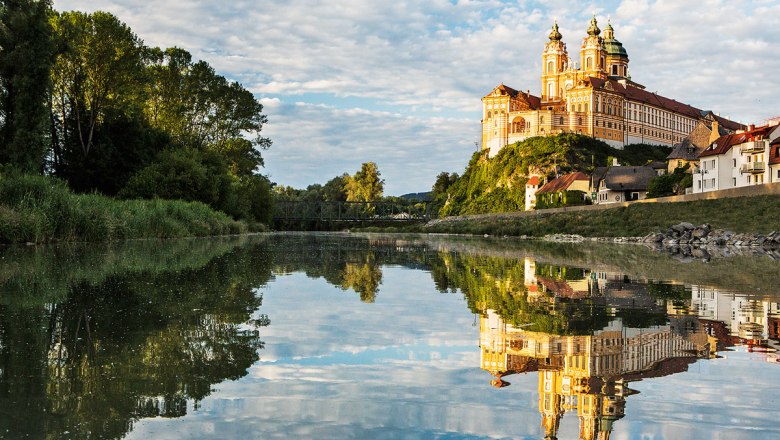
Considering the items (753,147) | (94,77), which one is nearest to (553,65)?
(753,147)

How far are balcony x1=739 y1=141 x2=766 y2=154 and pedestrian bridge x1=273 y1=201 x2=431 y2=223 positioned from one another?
6611 cm

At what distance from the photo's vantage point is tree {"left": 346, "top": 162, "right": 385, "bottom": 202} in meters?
146

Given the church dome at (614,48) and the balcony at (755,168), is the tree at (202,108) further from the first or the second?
the church dome at (614,48)

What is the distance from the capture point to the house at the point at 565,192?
86812 mm

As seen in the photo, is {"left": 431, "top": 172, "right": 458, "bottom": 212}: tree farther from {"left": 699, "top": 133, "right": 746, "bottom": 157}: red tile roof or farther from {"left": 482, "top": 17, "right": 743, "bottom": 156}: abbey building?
{"left": 699, "top": 133, "right": 746, "bottom": 157}: red tile roof

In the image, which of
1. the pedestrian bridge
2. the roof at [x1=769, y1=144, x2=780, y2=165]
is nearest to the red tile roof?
the roof at [x1=769, y1=144, x2=780, y2=165]

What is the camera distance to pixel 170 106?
55312mm

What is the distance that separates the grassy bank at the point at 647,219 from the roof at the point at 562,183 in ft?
74.5

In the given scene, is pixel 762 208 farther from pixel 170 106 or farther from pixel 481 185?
pixel 481 185

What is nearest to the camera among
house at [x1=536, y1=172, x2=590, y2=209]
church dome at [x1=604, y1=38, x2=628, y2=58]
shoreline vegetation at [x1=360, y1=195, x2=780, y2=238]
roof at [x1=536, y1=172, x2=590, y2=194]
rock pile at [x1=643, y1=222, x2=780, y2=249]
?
rock pile at [x1=643, y1=222, x2=780, y2=249]

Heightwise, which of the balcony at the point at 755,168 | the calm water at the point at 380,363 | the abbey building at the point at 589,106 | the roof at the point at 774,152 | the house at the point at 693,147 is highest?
the abbey building at the point at 589,106

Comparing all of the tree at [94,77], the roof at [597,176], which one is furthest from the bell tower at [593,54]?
the tree at [94,77]

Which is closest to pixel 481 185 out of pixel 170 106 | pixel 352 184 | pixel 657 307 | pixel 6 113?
pixel 352 184

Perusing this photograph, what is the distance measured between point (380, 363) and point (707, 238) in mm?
37421
